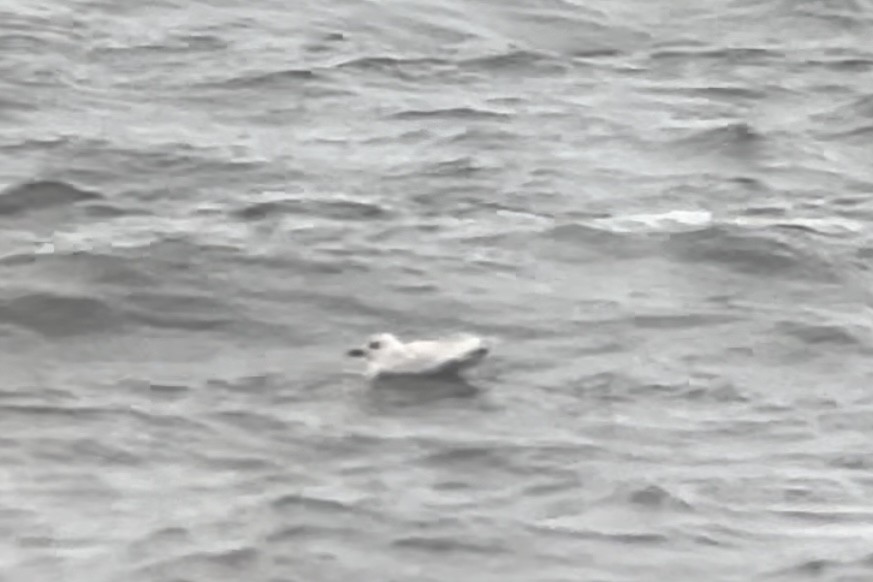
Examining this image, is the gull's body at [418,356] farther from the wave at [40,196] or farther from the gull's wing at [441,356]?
the wave at [40,196]

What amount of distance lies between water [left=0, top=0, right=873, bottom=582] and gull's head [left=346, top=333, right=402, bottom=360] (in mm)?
92

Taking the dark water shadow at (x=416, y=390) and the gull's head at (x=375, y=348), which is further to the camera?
the gull's head at (x=375, y=348)

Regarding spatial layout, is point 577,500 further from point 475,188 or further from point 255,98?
point 255,98

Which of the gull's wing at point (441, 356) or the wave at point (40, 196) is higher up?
the wave at point (40, 196)

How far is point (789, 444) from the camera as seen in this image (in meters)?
9.86

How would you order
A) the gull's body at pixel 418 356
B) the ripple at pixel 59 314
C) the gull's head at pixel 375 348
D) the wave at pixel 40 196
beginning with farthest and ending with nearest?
the wave at pixel 40 196 → the ripple at pixel 59 314 → the gull's head at pixel 375 348 → the gull's body at pixel 418 356

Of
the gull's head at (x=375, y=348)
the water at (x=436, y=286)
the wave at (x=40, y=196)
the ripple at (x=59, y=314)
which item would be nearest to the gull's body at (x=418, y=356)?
the gull's head at (x=375, y=348)

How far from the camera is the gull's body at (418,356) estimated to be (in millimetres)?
10234

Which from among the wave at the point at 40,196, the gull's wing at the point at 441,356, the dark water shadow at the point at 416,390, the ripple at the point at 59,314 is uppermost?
the wave at the point at 40,196

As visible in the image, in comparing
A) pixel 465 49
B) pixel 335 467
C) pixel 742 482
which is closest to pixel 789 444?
pixel 742 482

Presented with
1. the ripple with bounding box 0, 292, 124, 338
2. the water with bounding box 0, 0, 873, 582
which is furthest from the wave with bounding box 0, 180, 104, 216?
the ripple with bounding box 0, 292, 124, 338

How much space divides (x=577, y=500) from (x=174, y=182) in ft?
13.8

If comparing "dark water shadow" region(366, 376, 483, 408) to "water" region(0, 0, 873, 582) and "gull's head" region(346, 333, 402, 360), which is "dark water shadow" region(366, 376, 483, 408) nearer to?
"water" region(0, 0, 873, 582)

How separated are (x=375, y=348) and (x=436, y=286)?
1212 millimetres
